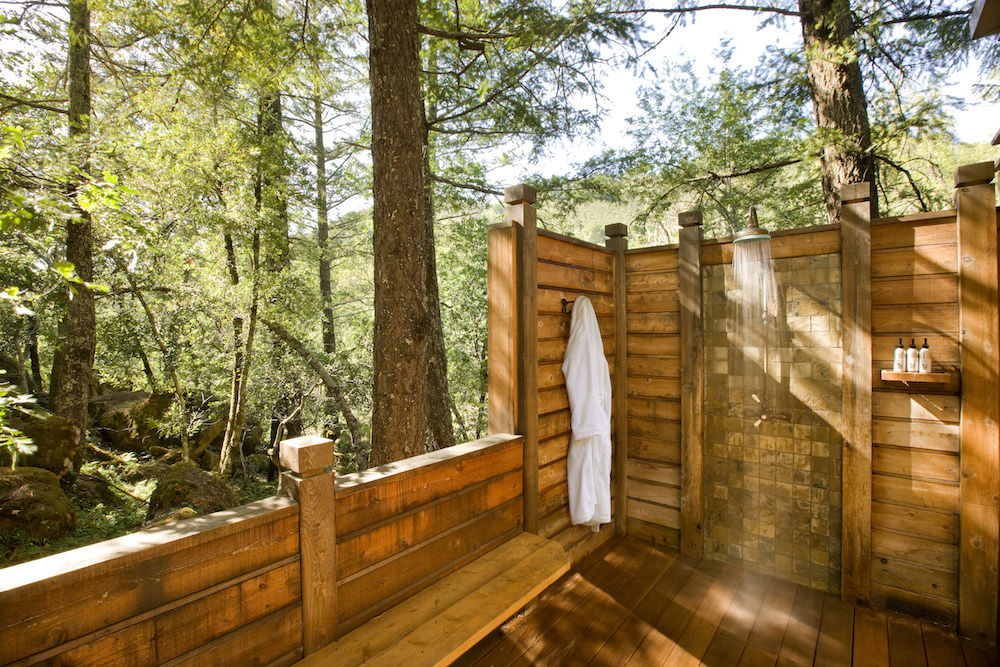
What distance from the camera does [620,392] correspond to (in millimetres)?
3172

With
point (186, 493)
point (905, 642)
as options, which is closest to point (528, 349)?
point (905, 642)

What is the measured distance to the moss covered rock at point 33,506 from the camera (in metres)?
3.90

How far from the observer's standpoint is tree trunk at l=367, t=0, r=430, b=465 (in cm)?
275

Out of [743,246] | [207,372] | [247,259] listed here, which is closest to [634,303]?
[743,246]

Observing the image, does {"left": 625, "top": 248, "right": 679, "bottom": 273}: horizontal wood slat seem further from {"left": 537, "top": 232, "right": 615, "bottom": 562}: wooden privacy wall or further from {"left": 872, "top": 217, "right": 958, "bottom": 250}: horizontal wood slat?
{"left": 872, "top": 217, "right": 958, "bottom": 250}: horizontal wood slat

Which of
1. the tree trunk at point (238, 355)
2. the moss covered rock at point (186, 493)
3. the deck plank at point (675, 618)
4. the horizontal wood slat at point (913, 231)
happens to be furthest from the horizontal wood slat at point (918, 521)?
the tree trunk at point (238, 355)

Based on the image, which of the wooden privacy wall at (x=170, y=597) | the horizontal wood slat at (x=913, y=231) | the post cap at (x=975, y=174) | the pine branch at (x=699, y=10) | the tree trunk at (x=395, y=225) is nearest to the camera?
the wooden privacy wall at (x=170, y=597)

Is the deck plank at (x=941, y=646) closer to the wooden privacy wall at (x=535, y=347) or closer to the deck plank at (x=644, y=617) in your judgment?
the deck plank at (x=644, y=617)

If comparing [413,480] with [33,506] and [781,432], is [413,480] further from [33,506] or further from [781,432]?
[33,506]

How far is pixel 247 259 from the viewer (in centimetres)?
554

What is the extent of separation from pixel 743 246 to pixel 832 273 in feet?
1.51

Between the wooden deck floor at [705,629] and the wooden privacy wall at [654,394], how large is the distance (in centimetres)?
44

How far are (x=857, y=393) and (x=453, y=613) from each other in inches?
88.2

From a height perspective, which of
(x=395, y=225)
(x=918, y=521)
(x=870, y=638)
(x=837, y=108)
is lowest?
(x=870, y=638)
